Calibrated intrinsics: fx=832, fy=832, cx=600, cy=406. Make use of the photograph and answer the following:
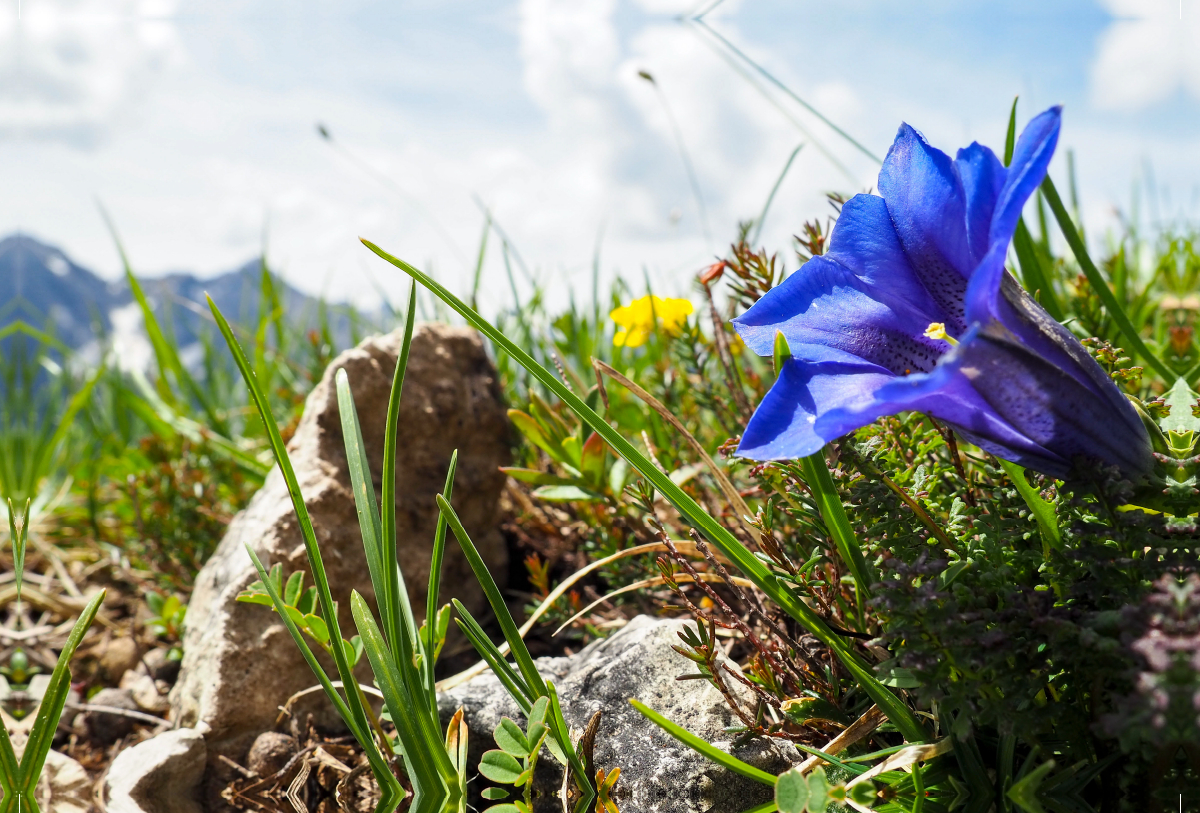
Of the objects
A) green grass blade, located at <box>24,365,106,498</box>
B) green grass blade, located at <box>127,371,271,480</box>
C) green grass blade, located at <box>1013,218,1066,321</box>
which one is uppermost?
green grass blade, located at <box>24,365,106,498</box>

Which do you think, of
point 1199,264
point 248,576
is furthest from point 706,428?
point 1199,264

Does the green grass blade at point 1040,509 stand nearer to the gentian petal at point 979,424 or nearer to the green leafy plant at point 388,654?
the gentian petal at point 979,424

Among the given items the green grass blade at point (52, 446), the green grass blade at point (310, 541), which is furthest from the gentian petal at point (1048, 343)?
the green grass blade at point (52, 446)

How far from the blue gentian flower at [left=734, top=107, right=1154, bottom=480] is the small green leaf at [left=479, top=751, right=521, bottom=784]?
594 millimetres

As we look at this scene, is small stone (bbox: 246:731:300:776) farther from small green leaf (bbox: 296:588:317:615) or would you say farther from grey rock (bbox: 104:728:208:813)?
small green leaf (bbox: 296:588:317:615)

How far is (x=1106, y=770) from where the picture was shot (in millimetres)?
1093

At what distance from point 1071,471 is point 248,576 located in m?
1.65

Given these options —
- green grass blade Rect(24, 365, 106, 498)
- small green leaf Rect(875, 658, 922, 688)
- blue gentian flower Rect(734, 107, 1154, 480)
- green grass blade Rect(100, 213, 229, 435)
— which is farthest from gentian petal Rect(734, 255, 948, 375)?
green grass blade Rect(24, 365, 106, 498)

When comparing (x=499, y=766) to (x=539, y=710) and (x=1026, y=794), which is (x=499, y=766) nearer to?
(x=539, y=710)

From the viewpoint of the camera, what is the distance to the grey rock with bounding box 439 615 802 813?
132 centimetres

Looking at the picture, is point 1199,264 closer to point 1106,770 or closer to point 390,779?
point 1106,770

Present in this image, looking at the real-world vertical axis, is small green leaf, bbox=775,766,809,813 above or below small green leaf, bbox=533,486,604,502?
below

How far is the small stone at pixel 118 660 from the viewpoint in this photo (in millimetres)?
2418

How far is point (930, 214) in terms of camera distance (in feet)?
3.85
